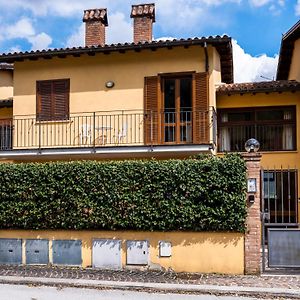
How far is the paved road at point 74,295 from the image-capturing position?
29.7ft

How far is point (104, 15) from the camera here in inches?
734

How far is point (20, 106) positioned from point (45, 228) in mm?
6641

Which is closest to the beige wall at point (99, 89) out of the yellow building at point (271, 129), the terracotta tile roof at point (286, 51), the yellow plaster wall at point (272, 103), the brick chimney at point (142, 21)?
the yellow plaster wall at point (272, 103)

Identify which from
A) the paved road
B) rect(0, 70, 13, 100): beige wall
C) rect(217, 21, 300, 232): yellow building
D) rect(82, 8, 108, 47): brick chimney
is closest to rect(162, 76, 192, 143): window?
rect(217, 21, 300, 232): yellow building

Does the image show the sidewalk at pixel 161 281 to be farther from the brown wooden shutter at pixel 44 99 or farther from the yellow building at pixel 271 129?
the brown wooden shutter at pixel 44 99

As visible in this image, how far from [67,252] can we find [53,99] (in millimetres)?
6866

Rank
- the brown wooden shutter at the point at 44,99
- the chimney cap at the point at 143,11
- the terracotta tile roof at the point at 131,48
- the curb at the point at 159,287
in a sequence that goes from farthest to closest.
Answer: the chimney cap at the point at 143,11
the brown wooden shutter at the point at 44,99
the terracotta tile roof at the point at 131,48
the curb at the point at 159,287

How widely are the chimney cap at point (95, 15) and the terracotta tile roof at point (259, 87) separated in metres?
5.83

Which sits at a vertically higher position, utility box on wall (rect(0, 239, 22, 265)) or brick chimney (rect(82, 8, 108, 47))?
brick chimney (rect(82, 8, 108, 47))

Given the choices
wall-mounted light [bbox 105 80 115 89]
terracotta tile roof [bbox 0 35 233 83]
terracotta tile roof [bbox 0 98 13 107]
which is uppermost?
terracotta tile roof [bbox 0 35 233 83]

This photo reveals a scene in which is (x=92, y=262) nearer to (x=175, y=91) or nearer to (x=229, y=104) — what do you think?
(x=175, y=91)

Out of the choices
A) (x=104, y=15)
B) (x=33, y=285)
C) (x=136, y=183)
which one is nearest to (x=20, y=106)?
(x=104, y=15)

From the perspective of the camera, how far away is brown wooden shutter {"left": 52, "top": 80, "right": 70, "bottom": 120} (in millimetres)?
16578

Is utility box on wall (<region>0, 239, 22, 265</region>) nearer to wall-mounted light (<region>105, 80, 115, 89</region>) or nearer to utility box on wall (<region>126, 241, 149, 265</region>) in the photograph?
utility box on wall (<region>126, 241, 149, 265</region>)
